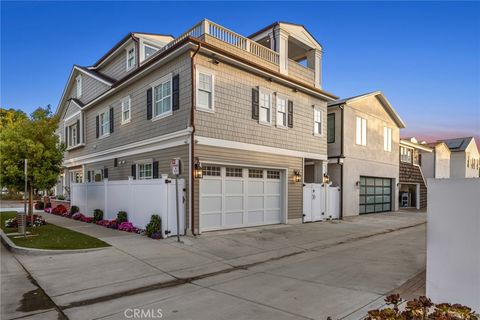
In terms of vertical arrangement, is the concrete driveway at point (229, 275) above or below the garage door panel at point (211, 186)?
below

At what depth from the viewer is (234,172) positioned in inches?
499

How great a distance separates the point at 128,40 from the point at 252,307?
50.3 ft

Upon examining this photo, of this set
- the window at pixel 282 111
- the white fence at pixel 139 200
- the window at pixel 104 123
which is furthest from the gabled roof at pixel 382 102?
the window at pixel 104 123

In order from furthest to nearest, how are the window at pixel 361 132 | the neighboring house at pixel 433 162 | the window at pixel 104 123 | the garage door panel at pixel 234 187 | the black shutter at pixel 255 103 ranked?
the neighboring house at pixel 433 162, the window at pixel 361 132, the window at pixel 104 123, the black shutter at pixel 255 103, the garage door panel at pixel 234 187

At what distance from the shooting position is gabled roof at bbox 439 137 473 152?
34691 millimetres

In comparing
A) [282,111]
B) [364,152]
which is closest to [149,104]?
[282,111]

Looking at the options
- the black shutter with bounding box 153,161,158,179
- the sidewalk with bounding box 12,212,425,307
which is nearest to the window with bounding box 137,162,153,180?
the black shutter with bounding box 153,161,158,179

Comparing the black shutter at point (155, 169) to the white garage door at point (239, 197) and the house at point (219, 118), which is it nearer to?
the house at point (219, 118)

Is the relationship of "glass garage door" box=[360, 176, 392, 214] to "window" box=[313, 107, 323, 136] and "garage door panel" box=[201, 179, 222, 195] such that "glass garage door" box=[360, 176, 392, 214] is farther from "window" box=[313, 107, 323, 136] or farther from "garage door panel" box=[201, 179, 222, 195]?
"garage door panel" box=[201, 179, 222, 195]

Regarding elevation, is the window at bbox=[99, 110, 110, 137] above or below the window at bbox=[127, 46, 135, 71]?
below

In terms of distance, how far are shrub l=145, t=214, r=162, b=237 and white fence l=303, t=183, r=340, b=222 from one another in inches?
297

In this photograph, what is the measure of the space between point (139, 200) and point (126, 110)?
17.9 ft

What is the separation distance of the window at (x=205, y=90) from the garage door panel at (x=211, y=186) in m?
2.70

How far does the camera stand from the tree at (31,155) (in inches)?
448
